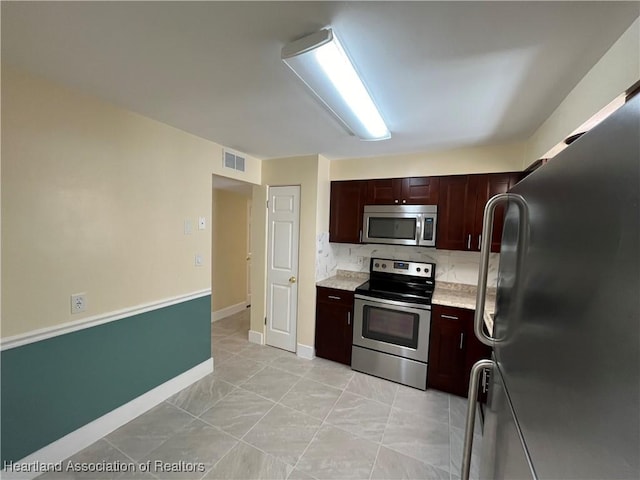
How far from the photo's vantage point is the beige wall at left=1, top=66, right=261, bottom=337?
1416 mm

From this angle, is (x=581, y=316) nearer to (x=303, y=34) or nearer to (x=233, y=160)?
(x=303, y=34)

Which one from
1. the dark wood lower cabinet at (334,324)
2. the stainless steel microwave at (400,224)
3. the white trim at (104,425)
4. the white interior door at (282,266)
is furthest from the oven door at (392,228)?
the white trim at (104,425)

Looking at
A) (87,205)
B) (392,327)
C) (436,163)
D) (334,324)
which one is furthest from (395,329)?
(87,205)

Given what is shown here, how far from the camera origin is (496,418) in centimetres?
100

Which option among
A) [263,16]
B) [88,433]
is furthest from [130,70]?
[88,433]

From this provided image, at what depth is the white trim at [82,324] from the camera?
143 cm

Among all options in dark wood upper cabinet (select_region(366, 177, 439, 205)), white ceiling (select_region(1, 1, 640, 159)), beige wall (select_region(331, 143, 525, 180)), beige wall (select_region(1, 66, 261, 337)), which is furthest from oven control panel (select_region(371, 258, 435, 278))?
beige wall (select_region(1, 66, 261, 337))

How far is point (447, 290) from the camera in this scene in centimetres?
285

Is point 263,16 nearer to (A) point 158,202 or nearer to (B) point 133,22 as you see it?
(B) point 133,22

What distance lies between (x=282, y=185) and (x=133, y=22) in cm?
211

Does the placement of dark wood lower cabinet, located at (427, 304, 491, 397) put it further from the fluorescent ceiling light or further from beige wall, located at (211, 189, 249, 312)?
beige wall, located at (211, 189, 249, 312)

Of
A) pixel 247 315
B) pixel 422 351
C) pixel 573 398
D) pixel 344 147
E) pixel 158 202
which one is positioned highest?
pixel 344 147

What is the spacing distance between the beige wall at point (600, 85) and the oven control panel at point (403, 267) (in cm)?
157

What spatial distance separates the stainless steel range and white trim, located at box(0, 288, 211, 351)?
1.82 m
